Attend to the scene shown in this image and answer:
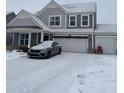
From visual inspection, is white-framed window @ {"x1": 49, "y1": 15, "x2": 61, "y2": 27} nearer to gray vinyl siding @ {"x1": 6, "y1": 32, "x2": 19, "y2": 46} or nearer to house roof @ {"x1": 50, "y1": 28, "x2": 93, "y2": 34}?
house roof @ {"x1": 50, "y1": 28, "x2": 93, "y2": 34}

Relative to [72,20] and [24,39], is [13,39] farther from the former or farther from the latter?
[72,20]

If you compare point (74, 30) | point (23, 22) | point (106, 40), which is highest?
point (23, 22)

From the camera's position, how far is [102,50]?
17766mm

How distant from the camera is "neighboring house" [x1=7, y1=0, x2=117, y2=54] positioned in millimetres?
17656

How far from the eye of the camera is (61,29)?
64.4 ft

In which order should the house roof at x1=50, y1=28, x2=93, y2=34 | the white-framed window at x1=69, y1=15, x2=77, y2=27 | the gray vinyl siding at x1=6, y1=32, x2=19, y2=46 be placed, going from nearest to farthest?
1. the house roof at x1=50, y1=28, x2=93, y2=34
2. the gray vinyl siding at x1=6, y1=32, x2=19, y2=46
3. the white-framed window at x1=69, y1=15, x2=77, y2=27

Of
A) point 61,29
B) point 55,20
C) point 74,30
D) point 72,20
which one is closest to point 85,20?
point 72,20

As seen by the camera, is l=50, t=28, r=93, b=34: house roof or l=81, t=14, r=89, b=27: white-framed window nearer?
l=50, t=28, r=93, b=34: house roof

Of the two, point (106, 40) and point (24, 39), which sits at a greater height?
point (24, 39)

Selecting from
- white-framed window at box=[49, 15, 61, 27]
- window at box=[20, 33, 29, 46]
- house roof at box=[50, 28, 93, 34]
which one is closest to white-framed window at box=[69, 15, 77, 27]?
house roof at box=[50, 28, 93, 34]

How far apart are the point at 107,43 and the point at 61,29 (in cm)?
591

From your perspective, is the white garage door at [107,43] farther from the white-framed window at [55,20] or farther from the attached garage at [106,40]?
the white-framed window at [55,20]
